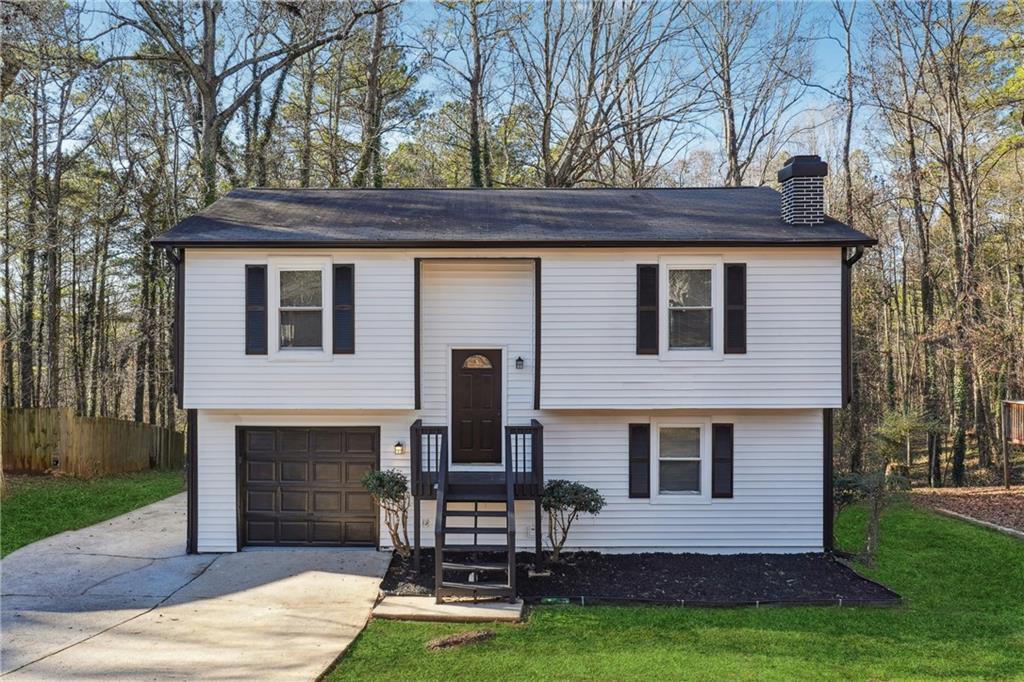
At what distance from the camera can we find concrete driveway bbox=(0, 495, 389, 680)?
19.7 feet

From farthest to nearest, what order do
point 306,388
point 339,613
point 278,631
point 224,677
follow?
point 306,388 → point 339,613 → point 278,631 → point 224,677

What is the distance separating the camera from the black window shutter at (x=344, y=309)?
9430mm

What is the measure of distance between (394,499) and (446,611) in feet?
6.72

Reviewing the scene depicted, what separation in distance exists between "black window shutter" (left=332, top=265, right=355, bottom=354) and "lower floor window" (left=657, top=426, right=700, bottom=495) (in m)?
4.93

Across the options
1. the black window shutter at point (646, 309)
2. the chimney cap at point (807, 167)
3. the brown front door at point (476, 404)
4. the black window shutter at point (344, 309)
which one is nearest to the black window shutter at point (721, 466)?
the black window shutter at point (646, 309)

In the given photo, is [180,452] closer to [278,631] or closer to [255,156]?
[255,156]

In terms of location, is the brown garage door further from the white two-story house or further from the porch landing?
the porch landing

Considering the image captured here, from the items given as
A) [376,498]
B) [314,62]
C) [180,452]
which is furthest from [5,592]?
[314,62]

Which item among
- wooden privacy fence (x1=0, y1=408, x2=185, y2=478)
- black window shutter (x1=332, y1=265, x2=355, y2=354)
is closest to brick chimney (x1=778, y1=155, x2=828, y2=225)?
black window shutter (x1=332, y1=265, x2=355, y2=354)

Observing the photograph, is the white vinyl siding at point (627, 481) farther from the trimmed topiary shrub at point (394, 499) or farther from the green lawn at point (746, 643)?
the green lawn at point (746, 643)

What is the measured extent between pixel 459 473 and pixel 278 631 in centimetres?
357

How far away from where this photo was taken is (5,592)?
7820 mm

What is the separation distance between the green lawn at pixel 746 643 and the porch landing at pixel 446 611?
0.17 m

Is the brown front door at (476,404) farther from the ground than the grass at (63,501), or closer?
farther from the ground
